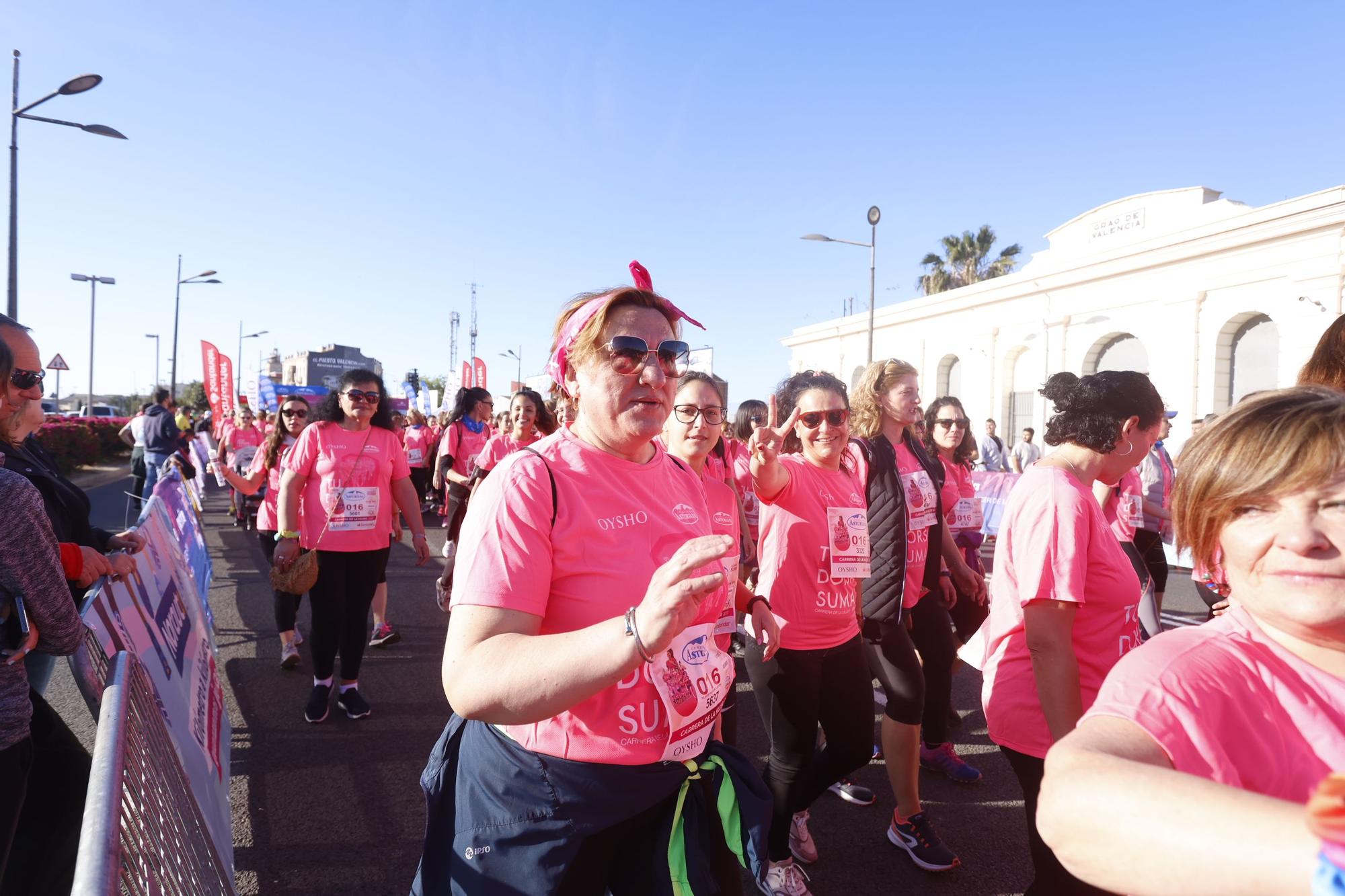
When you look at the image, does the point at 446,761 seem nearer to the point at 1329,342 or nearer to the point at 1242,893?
the point at 1242,893

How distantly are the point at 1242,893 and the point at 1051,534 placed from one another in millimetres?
1485

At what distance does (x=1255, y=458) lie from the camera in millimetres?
1134

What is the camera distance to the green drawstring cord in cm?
168

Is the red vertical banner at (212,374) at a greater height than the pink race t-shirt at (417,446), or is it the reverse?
the red vertical banner at (212,374)

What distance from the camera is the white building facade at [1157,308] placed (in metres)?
17.1

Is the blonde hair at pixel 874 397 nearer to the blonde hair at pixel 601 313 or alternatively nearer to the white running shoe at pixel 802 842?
the white running shoe at pixel 802 842

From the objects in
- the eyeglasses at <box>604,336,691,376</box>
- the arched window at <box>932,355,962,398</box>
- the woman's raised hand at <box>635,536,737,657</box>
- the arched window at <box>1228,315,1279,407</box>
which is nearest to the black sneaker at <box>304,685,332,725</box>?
the eyeglasses at <box>604,336,691,376</box>

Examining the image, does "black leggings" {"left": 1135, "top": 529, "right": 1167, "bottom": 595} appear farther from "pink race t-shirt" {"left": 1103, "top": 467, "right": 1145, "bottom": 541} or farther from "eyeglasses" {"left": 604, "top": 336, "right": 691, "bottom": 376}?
"eyeglasses" {"left": 604, "top": 336, "right": 691, "bottom": 376}

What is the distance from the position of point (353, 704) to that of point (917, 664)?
10.6 feet

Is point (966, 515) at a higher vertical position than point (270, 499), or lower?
higher

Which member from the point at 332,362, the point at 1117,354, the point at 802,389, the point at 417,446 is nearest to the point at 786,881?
the point at 802,389

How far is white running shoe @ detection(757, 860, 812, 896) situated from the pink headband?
208 centimetres

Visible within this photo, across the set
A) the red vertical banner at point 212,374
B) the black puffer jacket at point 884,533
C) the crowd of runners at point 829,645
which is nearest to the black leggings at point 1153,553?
the crowd of runners at point 829,645

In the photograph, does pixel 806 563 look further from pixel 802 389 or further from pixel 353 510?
pixel 353 510
